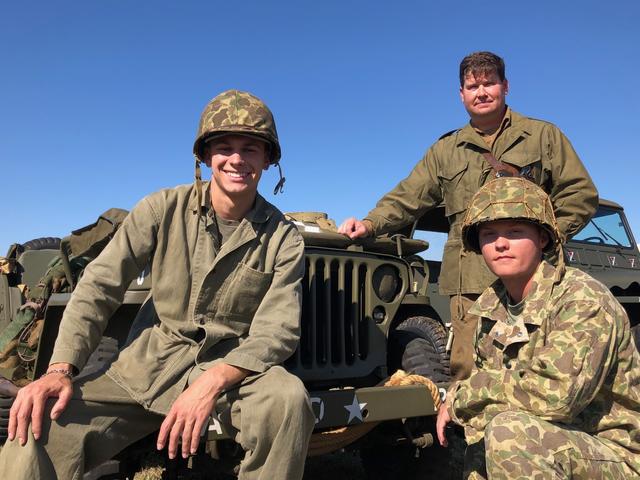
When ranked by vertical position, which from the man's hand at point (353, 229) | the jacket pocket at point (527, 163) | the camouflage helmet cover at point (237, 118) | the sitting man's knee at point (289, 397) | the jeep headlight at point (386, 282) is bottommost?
the sitting man's knee at point (289, 397)

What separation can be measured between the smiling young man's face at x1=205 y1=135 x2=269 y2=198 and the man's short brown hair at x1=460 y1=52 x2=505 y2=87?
125 centimetres

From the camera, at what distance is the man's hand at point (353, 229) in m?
3.34

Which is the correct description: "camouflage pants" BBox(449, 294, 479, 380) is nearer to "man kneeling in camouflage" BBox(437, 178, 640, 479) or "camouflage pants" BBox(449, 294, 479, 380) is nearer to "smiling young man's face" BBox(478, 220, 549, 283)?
"man kneeling in camouflage" BBox(437, 178, 640, 479)

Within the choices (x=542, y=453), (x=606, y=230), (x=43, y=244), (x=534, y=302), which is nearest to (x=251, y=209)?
(x=534, y=302)

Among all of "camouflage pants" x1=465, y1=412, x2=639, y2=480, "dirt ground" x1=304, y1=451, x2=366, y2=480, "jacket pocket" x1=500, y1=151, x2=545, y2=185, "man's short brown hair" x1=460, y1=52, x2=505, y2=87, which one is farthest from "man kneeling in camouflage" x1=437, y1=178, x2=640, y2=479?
"dirt ground" x1=304, y1=451, x2=366, y2=480

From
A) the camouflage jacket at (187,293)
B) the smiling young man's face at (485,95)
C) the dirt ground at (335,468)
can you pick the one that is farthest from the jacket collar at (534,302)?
the dirt ground at (335,468)

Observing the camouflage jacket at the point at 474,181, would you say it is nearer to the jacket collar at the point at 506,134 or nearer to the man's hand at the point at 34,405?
the jacket collar at the point at 506,134

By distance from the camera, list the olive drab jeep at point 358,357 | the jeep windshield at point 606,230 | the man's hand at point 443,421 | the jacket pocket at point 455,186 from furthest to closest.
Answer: the jeep windshield at point 606,230
the jacket pocket at point 455,186
the olive drab jeep at point 358,357
the man's hand at point 443,421

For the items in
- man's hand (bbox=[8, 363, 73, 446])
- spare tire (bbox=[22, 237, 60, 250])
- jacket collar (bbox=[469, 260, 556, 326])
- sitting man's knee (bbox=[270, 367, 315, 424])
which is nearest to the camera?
man's hand (bbox=[8, 363, 73, 446])

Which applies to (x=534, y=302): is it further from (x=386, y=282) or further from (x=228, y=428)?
(x=386, y=282)

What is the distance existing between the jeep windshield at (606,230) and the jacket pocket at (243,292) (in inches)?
198

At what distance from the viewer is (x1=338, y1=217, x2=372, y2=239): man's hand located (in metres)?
3.34

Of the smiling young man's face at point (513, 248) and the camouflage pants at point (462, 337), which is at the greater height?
the smiling young man's face at point (513, 248)

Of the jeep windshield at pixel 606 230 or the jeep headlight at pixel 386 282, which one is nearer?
the jeep headlight at pixel 386 282
